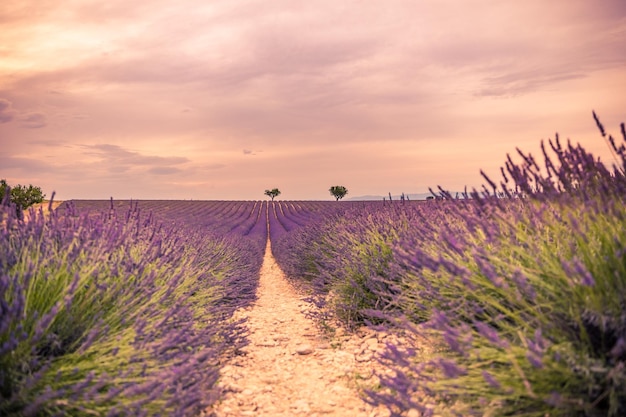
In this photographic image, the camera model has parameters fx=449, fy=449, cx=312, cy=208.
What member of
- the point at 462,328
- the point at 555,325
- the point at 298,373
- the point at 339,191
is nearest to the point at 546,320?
the point at 555,325

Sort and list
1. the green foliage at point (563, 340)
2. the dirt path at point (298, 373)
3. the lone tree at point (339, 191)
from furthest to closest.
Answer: the lone tree at point (339, 191)
the dirt path at point (298, 373)
the green foliage at point (563, 340)

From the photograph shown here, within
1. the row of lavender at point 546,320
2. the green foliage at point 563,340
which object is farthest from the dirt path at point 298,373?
the green foliage at point 563,340

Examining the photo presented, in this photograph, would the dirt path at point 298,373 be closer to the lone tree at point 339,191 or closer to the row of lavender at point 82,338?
the row of lavender at point 82,338

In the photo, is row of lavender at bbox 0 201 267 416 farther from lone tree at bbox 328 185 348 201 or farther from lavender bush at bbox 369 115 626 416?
lone tree at bbox 328 185 348 201

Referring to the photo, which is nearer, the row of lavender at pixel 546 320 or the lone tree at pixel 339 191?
the row of lavender at pixel 546 320

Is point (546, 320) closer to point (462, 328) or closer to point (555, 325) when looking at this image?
point (555, 325)

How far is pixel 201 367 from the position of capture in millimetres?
2635

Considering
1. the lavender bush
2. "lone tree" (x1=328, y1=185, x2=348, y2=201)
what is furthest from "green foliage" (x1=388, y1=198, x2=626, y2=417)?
"lone tree" (x1=328, y1=185, x2=348, y2=201)

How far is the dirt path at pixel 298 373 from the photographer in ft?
9.83

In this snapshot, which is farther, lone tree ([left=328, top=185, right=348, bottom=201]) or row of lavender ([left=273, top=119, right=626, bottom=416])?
lone tree ([left=328, top=185, right=348, bottom=201])

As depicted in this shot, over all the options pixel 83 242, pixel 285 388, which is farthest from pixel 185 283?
pixel 285 388

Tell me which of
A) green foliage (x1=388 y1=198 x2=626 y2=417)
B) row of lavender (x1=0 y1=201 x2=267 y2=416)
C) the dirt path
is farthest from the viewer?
the dirt path

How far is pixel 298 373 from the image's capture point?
3746 millimetres

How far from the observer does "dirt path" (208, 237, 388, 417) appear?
300cm
